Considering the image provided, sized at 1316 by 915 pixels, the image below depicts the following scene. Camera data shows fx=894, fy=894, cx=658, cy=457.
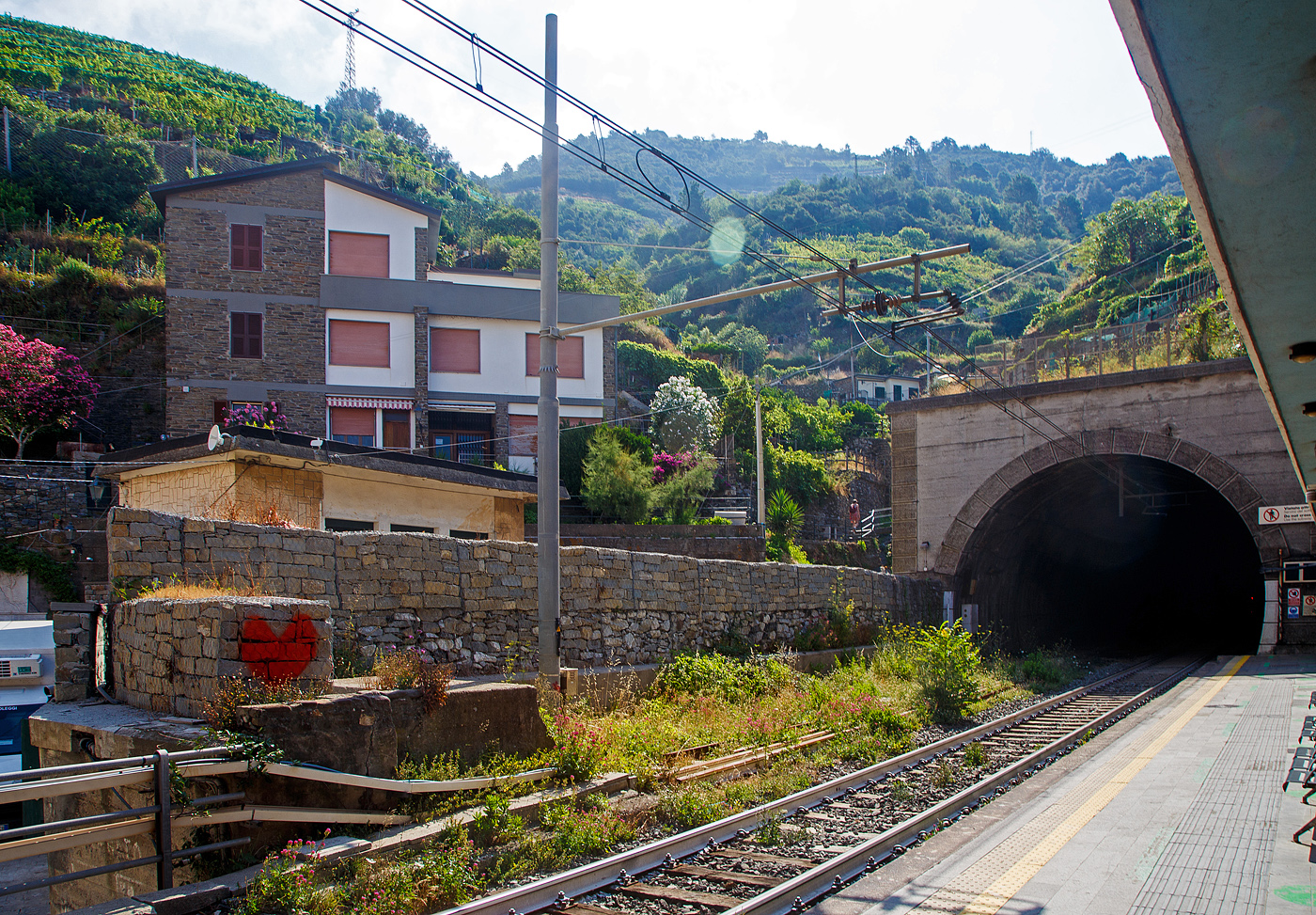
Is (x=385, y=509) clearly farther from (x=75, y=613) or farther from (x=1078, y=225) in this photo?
(x=1078, y=225)

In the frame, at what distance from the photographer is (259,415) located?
26.5 metres

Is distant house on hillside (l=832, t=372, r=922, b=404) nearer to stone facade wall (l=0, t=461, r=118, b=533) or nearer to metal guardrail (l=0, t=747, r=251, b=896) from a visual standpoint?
stone facade wall (l=0, t=461, r=118, b=533)

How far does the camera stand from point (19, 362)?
82.9 feet

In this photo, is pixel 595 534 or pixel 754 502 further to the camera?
pixel 754 502

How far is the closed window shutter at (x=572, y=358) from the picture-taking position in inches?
1275

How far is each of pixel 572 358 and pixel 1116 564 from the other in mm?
24077

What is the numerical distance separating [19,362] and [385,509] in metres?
16.3

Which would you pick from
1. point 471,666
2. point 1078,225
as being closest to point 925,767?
point 471,666

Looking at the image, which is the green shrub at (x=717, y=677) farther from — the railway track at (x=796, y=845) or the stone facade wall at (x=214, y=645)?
the stone facade wall at (x=214, y=645)

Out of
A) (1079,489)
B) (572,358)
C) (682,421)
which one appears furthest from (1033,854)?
(682,421)

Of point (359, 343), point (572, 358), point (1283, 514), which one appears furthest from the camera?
point (572, 358)

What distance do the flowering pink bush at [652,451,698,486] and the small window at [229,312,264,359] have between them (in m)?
13.7

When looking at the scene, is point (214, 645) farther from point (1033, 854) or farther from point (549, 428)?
point (1033, 854)

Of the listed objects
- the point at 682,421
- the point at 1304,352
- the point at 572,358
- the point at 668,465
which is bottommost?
the point at 1304,352
